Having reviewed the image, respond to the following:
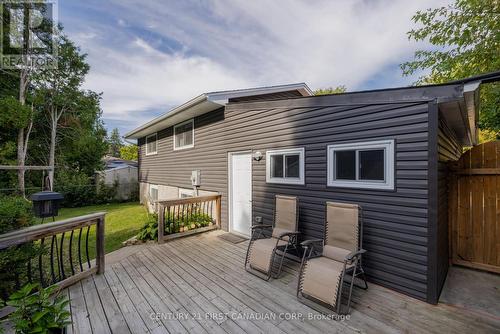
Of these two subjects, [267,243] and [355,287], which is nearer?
[355,287]

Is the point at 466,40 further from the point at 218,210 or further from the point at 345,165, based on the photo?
the point at 218,210

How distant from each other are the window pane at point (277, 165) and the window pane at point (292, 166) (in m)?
0.16

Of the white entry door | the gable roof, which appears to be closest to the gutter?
the gable roof

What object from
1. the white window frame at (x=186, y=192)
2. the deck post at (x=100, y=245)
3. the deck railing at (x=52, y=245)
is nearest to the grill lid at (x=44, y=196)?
the deck railing at (x=52, y=245)

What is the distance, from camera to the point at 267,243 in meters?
3.62

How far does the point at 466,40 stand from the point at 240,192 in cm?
788

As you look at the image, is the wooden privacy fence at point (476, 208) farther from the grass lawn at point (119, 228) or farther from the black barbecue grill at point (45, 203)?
the grass lawn at point (119, 228)

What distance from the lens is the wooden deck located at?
7.68 feet

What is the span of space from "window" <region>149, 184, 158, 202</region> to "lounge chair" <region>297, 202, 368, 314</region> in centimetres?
936

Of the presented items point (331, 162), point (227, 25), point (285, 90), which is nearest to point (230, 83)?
point (227, 25)

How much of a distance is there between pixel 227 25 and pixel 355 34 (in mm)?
4313

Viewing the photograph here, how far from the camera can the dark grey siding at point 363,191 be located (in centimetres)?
283

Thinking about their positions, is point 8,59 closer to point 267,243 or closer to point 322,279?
point 267,243

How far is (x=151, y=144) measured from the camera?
11.0 meters
